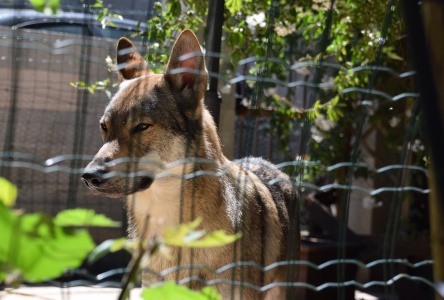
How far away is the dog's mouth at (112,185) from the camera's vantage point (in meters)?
3.32

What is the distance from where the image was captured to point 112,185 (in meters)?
3.43

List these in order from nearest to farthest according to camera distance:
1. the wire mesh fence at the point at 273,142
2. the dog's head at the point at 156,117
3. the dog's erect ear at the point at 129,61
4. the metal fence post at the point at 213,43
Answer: the dog's head at the point at 156,117 < the dog's erect ear at the point at 129,61 < the metal fence post at the point at 213,43 < the wire mesh fence at the point at 273,142

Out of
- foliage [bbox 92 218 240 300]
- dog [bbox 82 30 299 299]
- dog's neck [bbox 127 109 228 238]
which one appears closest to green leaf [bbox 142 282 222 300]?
foliage [bbox 92 218 240 300]

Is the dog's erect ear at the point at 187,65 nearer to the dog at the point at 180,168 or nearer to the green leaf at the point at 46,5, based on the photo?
the dog at the point at 180,168

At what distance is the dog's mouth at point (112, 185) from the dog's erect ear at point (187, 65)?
1.74 ft

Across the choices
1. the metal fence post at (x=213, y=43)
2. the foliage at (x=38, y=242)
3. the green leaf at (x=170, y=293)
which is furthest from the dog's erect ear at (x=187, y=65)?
the foliage at (x=38, y=242)

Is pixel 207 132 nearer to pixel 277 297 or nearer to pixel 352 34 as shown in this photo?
pixel 277 297

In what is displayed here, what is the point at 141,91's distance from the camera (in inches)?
153

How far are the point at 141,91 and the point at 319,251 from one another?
10.3 ft

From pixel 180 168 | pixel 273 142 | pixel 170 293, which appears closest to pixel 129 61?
pixel 180 168

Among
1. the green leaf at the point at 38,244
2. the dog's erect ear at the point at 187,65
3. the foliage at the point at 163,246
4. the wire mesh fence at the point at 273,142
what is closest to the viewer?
the green leaf at the point at 38,244

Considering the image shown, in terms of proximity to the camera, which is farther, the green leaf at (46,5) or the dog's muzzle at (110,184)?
the dog's muzzle at (110,184)

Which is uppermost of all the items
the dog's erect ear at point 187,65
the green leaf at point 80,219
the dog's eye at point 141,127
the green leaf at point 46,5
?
the dog's erect ear at point 187,65

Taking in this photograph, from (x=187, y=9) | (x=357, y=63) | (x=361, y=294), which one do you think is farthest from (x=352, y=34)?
(x=361, y=294)
